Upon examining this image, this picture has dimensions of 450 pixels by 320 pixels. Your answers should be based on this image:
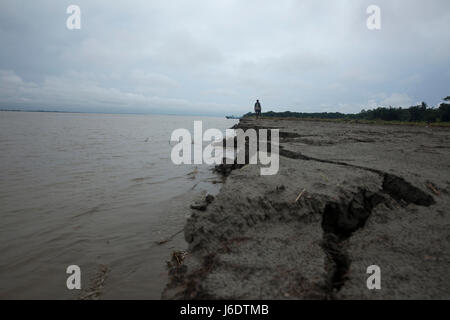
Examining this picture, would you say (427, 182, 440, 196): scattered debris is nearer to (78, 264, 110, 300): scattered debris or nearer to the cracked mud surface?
the cracked mud surface

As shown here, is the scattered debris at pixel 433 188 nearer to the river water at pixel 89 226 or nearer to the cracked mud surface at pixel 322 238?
the cracked mud surface at pixel 322 238

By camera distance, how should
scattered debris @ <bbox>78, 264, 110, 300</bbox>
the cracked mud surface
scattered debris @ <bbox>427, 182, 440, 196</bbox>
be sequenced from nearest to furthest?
the cracked mud surface → scattered debris @ <bbox>78, 264, 110, 300</bbox> → scattered debris @ <bbox>427, 182, 440, 196</bbox>

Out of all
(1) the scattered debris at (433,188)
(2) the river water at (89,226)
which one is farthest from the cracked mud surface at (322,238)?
(2) the river water at (89,226)

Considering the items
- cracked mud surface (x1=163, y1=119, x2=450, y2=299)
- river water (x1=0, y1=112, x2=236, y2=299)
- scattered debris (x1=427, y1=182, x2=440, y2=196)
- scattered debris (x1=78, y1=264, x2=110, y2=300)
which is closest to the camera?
cracked mud surface (x1=163, y1=119, x2=450, y2=299)

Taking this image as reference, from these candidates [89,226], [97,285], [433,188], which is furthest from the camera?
[89,226]

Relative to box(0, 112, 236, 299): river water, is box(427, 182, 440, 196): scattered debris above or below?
above

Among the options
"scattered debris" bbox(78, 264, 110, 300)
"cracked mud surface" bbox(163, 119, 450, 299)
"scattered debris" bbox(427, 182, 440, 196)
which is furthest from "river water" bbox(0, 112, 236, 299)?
"scattered debris" bbox(427, 182, 440, 196)

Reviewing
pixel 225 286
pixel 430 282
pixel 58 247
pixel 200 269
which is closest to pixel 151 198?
pixel 58 247

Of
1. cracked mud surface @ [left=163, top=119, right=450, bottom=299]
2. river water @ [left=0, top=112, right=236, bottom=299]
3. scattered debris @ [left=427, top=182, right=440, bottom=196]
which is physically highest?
scattered debris @ [left=427, top=182, right=440, bottom=196]

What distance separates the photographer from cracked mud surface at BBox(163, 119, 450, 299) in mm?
1460

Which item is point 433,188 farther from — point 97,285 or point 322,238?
point 97,285

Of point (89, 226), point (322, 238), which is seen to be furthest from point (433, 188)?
point (89, 226)

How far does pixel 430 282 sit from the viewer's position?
145cm

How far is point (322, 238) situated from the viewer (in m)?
2.03
